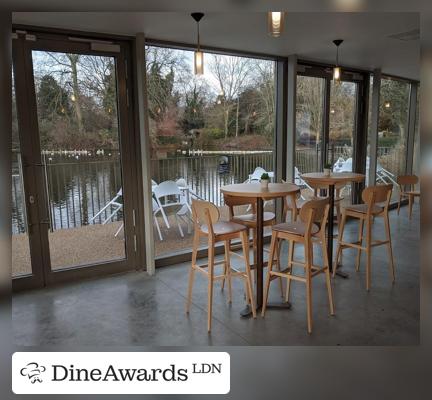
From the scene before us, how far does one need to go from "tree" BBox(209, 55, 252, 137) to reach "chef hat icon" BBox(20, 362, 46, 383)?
11.3 feet

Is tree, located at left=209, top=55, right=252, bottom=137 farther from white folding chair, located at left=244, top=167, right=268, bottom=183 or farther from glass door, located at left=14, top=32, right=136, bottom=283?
glass door, located at left=14, top=32, right=136, bottom=283

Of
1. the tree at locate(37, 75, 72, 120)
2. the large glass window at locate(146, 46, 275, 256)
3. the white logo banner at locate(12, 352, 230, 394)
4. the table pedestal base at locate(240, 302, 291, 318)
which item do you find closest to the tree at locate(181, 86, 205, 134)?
the large glass window at locate(146, 46, 275, 256)

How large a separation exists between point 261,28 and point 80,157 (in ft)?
7.04

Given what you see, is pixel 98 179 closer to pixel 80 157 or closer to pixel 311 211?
pixel 80 157

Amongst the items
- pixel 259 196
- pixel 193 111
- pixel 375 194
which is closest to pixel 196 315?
pixel 259 196

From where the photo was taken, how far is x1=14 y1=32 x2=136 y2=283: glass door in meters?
3.47

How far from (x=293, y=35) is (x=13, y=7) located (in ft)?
10.2

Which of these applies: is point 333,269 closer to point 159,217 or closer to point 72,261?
point 159,217

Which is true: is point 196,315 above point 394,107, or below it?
below

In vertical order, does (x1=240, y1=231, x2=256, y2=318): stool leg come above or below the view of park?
below

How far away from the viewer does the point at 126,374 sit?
1.57 m

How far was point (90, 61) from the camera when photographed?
365 centimetres

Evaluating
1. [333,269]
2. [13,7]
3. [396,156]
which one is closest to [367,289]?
[333,269]

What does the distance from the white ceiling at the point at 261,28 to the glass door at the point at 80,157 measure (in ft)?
1.12
